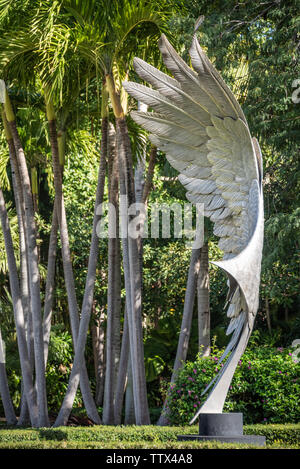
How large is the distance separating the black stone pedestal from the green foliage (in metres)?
3.02

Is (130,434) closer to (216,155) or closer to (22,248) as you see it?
(216,155)

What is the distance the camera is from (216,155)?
7.85 m

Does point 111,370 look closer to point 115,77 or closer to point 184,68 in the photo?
point 115,77

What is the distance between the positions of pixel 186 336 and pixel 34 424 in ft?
9.32

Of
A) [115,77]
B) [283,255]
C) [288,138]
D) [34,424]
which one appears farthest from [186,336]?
[115,77]

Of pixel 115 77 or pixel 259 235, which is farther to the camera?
pixel 115 77

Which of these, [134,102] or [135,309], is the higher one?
[134,102]

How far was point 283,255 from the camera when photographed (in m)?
10.9

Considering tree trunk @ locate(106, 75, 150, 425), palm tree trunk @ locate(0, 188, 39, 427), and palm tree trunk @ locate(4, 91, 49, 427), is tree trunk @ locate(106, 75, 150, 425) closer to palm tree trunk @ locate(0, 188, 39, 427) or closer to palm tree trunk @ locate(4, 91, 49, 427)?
palm tree trunk @ locate(4, 91, 49, 427)

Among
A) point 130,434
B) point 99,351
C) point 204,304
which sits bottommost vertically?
point 99,351

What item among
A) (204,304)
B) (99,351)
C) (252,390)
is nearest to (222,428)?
(252,390)

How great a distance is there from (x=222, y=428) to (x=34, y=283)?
4826 mm

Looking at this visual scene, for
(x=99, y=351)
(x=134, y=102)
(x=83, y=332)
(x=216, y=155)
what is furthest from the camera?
(x=99, y=351)

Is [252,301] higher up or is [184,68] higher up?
[184,68]
